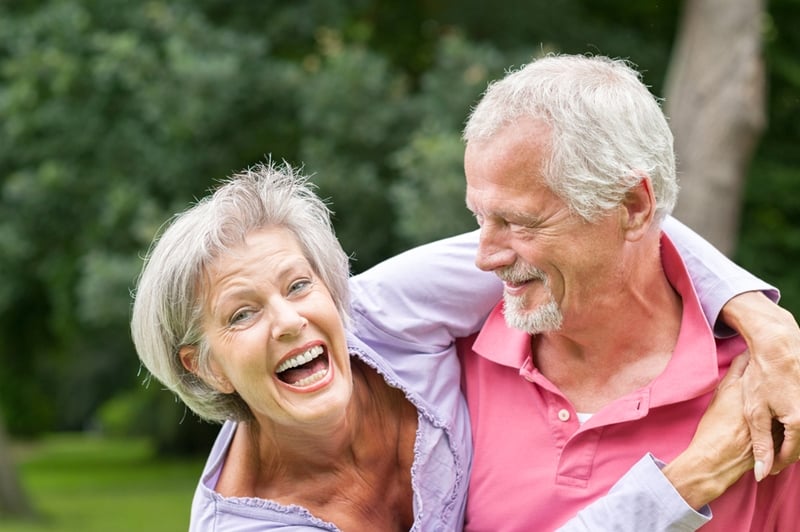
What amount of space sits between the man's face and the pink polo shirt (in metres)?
0.21

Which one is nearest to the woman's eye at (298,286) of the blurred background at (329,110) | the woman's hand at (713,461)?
the woman's hand at (713,461)

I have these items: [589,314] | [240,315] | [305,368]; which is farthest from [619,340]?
[240,315]

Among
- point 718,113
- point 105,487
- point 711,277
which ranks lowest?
point 105,487

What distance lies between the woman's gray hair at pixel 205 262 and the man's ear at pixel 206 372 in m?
0.01

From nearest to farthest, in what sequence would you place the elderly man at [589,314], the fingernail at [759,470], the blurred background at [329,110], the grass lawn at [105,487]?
the fingernail at [759,470]
the elderly man at [589,314]
the blurred background at [329,110]
the grass lawn at [105,487]

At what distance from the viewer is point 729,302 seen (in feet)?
8.77

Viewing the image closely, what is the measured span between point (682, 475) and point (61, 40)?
8.71 m

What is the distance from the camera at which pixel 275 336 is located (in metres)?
2.55

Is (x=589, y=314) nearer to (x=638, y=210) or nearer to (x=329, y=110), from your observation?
(x=638, y=210)

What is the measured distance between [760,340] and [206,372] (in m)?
1.22

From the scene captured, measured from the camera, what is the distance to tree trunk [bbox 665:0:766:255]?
24.9ft

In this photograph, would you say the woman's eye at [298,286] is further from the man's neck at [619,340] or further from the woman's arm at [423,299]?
the man's neck at [619,340]

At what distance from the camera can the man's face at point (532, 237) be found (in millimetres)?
2512

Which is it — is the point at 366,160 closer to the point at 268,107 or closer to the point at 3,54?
the point at 268,107
